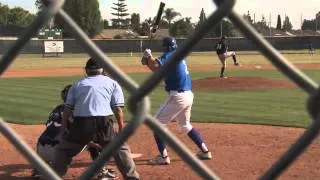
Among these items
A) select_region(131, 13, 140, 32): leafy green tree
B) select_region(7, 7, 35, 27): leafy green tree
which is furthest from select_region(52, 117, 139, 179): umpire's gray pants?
select_region(131, 13, 140, 32): leafy green tree

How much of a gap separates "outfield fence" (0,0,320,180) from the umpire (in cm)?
431

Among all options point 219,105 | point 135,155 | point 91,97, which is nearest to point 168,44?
point 135,155

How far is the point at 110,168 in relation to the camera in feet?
23.3

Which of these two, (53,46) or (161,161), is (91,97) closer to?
(161,161)

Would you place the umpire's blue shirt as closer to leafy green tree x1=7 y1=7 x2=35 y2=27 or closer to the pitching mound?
the pitching mound

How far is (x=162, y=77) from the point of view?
1446 millimetres

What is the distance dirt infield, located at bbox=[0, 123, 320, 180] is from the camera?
7121 millimetres

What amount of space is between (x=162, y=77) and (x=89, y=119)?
462 centimetres

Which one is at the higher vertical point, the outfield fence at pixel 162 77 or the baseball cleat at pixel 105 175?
the outfield fence at pixel 162 77

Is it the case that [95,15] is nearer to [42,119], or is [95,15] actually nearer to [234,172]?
[42,119]

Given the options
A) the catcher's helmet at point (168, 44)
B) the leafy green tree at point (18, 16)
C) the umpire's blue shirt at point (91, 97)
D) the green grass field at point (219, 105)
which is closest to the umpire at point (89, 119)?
the umpire's blue shirt at point (91, 97)

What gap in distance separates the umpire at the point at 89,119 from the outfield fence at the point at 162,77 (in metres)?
4.31

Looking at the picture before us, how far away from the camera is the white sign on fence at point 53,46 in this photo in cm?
5575

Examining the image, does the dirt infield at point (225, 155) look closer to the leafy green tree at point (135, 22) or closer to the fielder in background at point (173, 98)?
the fielder in background at point (173, 98)
